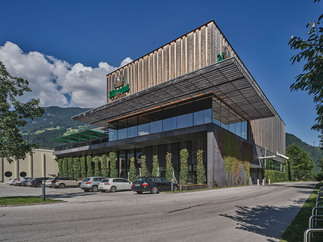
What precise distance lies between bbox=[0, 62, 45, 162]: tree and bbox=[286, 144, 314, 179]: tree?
254 ft

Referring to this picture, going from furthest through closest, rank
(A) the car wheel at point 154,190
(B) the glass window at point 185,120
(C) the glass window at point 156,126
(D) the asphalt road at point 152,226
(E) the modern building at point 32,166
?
(E) the modern building at point 32,166, (C) the glass window at point 156,126, (B) the glass window at point 185,120, (A) the car wheel at point 154,190, (D) the asphalt road at point 152,226

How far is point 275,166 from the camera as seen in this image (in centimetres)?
5862

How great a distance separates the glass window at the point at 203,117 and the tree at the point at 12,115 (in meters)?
16.7

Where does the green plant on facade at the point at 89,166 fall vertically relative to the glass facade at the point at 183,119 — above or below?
below

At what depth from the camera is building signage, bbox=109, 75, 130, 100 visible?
41153 millimetres

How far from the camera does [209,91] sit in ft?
92.5

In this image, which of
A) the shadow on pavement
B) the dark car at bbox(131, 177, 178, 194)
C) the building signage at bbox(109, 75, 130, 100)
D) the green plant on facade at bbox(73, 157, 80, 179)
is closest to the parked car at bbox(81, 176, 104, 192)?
the dark car at bbox(131, 177, 178, 194)

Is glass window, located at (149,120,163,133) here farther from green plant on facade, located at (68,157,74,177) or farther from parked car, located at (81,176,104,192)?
green plant on facade, located at (68,157,74,177)

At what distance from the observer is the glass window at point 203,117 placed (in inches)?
1056

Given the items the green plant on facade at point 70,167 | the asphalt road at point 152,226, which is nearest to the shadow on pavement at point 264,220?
the asphalt road at point 152,226

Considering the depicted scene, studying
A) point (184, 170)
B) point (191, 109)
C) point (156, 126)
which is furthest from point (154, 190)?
point (191, 109)

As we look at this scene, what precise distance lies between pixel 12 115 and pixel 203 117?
61.0 feet

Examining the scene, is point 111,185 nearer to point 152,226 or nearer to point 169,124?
point 169,124

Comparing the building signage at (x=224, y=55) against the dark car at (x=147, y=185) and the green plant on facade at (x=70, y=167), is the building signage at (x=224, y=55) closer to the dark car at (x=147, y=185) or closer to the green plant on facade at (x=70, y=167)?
the dark car at (x=147, y=185)
